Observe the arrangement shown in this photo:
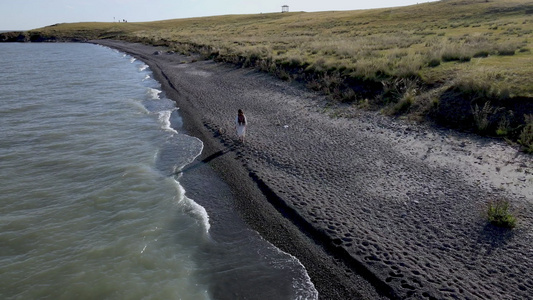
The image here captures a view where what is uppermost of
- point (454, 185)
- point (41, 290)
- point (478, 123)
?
point (478, 123)

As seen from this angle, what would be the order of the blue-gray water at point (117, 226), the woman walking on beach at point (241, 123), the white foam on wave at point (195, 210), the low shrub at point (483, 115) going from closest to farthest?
the blue-gray water at point (117, 226) < the white foam on wave at point (195, 210) < the low shrub at point (483, 115) < the woman walking on beach at point (241, 123)

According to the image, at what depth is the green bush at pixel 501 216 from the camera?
324 inches

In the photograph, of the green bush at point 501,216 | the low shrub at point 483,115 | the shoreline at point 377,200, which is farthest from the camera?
the low shrub at point 483,115

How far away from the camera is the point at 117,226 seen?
384 inches

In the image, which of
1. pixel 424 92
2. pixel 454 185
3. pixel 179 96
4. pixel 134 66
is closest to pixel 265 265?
pixel 454 185

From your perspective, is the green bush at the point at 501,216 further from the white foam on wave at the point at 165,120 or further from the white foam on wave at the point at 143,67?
the white foam on wave at the point at 143,67

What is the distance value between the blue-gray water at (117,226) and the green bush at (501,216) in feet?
15.5

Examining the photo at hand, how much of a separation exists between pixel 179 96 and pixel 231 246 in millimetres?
17724

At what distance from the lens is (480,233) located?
816cm

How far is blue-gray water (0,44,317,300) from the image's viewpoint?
7605 millimetres

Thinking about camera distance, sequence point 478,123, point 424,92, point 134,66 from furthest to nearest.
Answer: point 134,66 < point 424,92 < point 478,123

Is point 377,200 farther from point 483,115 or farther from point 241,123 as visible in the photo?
point 483,115

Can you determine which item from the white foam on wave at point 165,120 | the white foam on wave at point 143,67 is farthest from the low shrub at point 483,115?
the white foam on wave at point 143,67

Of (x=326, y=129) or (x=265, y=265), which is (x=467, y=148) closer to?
(x=326, y=129)
